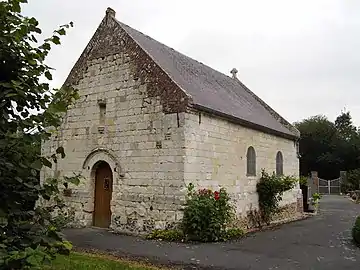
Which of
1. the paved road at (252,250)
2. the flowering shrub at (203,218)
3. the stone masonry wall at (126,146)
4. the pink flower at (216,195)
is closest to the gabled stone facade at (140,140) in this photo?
the stone masonry wall at (126,146)

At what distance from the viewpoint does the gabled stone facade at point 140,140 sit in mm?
11148

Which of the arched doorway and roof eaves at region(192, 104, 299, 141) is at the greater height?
roof eaves at region(192, 104, 299, 141)

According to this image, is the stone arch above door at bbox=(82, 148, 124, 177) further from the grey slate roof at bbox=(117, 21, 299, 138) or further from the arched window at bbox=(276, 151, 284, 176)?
the arched window at bbox=(276, 151, 284, 176)

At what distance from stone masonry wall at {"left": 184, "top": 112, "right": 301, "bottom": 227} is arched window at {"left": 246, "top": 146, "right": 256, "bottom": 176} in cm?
20

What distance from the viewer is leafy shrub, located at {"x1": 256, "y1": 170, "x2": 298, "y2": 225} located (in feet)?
48.1

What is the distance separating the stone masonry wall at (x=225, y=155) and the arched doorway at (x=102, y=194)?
10.4 feet

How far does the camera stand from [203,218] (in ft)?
34.8

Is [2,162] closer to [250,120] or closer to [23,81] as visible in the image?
[23,81]

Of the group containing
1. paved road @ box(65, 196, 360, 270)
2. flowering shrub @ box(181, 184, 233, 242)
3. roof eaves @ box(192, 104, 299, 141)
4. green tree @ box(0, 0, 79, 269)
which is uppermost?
roof eaves @ box(192, 104, 299, 141)

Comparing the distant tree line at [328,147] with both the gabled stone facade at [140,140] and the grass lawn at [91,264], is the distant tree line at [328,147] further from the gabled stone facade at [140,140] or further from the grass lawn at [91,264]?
the grass lawn at [91,264]

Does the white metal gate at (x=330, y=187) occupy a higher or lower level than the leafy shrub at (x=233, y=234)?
higher

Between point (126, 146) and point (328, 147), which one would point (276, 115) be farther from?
point (328, 147)

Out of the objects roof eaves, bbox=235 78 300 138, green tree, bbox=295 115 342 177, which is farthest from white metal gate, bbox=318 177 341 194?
roof eaves, bbox=235 78 300 138

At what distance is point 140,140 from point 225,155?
2855mm
